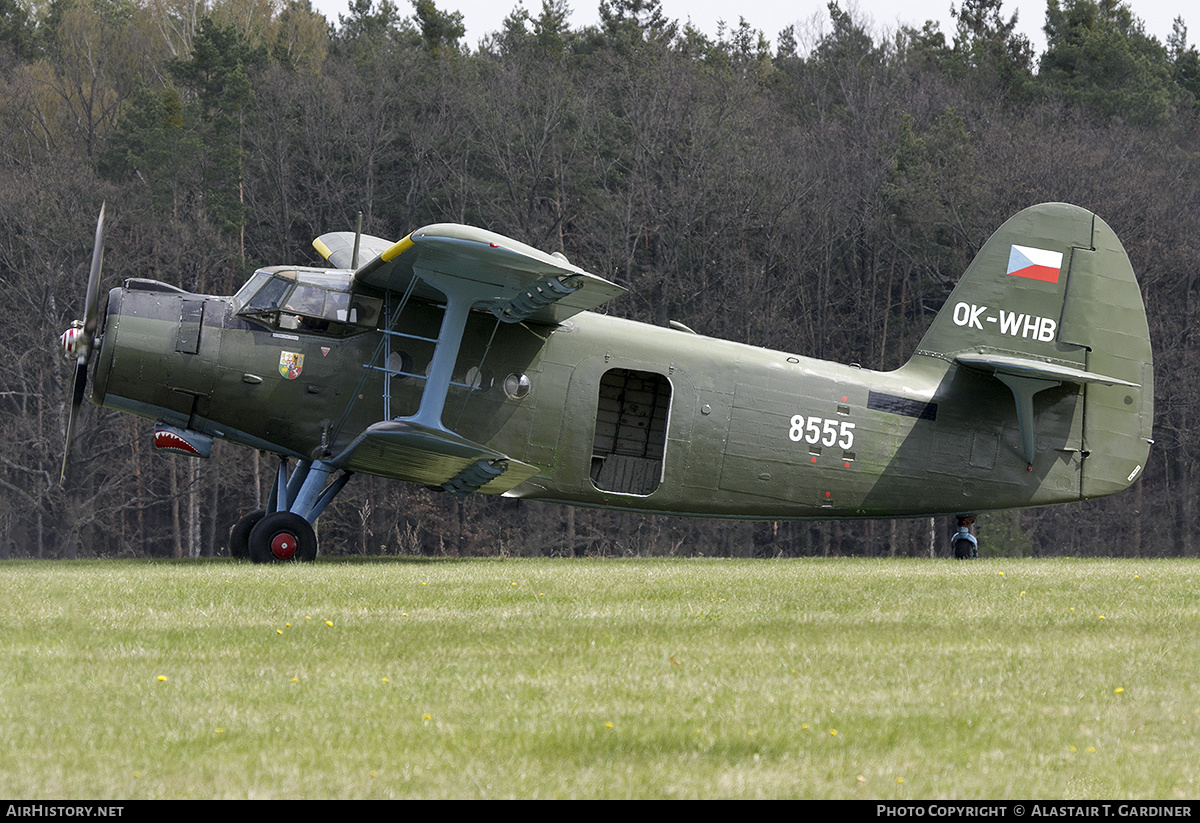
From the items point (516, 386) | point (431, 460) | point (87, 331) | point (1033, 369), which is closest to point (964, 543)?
point (1033, 369)

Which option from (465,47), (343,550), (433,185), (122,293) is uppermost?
(465,47)

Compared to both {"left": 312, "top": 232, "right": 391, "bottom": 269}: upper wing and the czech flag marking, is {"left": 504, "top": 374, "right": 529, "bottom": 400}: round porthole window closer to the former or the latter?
{"left": 312, "top": 232, "right": 391, "bottom": 269}: upper wing

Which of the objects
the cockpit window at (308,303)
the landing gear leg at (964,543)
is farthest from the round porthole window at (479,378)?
the landing gear leg at (964,543)

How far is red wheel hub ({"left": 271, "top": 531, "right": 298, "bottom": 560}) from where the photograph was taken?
14.3 m

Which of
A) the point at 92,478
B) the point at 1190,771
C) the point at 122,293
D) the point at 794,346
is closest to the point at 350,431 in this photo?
A: the point at 122,293

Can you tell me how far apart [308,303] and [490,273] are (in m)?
2.33

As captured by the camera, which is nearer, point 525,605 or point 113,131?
point 525,605

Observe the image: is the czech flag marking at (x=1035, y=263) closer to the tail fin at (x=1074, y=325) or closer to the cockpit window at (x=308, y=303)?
the tail fin at (x=1074, y=325)

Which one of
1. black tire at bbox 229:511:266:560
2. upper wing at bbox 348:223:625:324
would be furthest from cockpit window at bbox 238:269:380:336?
black tire at bbox 229:511:266:560

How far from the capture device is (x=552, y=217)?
132 feet

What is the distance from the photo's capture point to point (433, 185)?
41250 millimetres

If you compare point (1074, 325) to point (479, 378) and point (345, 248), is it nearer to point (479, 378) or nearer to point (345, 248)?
point (479, 378)

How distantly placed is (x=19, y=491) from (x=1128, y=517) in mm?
33720
